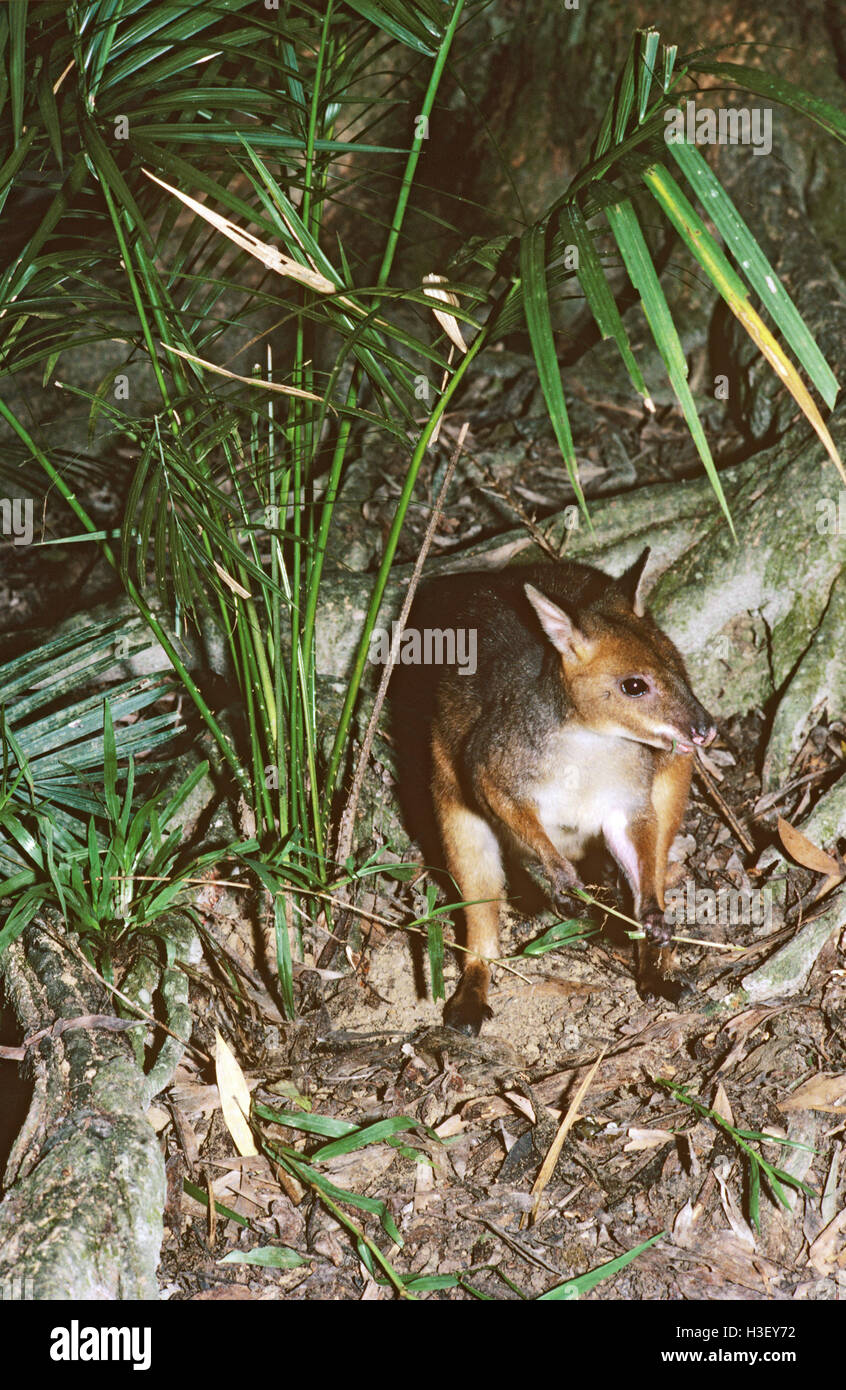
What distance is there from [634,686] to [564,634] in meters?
0.28

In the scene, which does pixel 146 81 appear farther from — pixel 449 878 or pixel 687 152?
pixel 449 878

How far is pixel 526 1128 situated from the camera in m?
3.10

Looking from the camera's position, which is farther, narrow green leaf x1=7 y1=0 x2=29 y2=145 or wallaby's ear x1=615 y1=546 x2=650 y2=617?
wallaby's ear x1=615 y1=546 x2=650 y2=617

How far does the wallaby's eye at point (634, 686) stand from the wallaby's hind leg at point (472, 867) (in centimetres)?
74

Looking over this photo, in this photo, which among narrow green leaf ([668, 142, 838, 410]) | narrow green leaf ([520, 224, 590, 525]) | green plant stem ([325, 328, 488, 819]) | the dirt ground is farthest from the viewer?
the dirt ground

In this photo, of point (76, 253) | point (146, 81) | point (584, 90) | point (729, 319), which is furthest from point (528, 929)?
point (584, 90)

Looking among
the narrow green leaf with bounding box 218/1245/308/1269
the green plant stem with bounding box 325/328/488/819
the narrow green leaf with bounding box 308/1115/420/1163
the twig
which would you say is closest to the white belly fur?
the twig

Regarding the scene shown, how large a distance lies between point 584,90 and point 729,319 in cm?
157

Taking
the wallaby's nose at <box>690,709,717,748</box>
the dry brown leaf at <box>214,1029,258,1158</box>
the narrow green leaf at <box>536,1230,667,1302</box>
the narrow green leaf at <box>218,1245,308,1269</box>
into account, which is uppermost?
the wallaby's nose at <box>690,709,717,748</box>

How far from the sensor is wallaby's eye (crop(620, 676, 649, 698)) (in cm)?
356

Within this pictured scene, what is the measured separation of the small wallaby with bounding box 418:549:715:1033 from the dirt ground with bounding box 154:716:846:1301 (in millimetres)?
218

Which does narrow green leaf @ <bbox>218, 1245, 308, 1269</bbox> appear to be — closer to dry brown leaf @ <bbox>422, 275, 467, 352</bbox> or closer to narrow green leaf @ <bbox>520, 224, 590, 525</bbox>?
narrow green leaf @ <bbox>520, 224, 590, 525</bbox>

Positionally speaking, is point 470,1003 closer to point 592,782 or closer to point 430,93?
point 592,782
